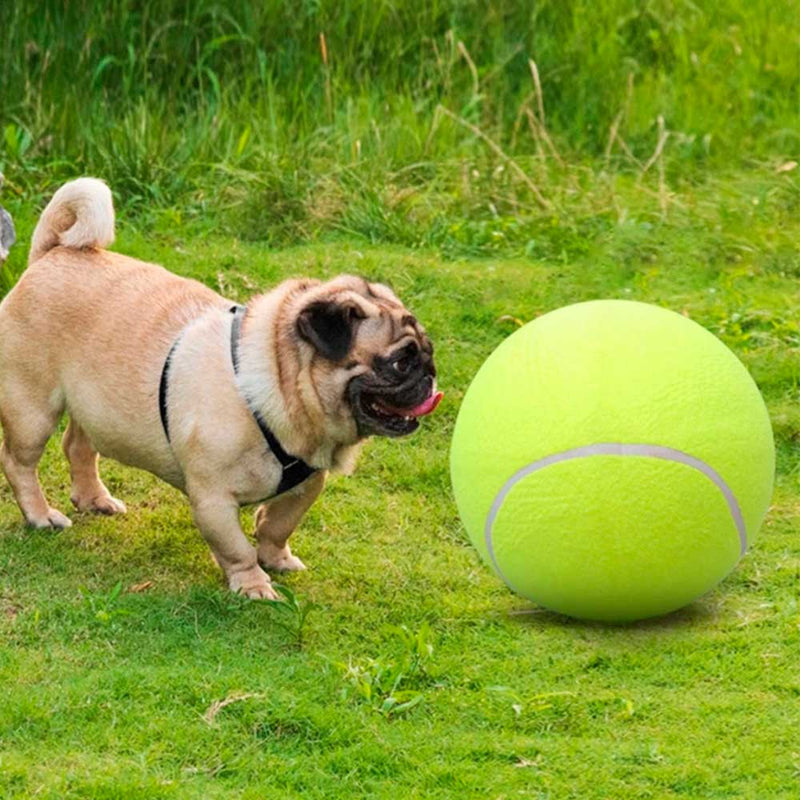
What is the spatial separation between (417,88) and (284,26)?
82cm

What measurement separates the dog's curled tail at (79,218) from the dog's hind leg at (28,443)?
549mm

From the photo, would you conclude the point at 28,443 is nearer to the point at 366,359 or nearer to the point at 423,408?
the point at 366,359

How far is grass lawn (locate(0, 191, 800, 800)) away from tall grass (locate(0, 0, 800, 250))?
189 centimetres

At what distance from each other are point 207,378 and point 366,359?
52 centimetres

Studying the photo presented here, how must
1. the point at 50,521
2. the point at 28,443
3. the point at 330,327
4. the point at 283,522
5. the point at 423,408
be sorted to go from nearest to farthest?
the point at 330,327 → the point at 423,408 → the point at 283,522 → the point at 28,443 → the point at 50,521

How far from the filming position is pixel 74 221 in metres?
5.67

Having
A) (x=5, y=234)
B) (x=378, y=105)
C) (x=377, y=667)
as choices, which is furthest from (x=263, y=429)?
(x=378, y=105)

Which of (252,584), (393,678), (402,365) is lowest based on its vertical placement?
(252,584)

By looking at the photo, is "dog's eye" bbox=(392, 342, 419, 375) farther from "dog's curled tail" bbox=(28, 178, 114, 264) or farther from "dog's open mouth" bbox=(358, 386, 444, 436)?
"dog's curled tail" bbox=(28, 178, 114, 264)

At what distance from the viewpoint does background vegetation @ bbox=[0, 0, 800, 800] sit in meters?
4.14

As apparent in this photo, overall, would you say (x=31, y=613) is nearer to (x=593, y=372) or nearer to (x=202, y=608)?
(x=202, y=608)

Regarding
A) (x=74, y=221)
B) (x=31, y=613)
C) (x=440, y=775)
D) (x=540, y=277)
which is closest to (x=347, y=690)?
(x=440, y=775)

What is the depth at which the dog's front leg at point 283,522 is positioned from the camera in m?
5.34

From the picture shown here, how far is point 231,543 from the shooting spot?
5.12m
